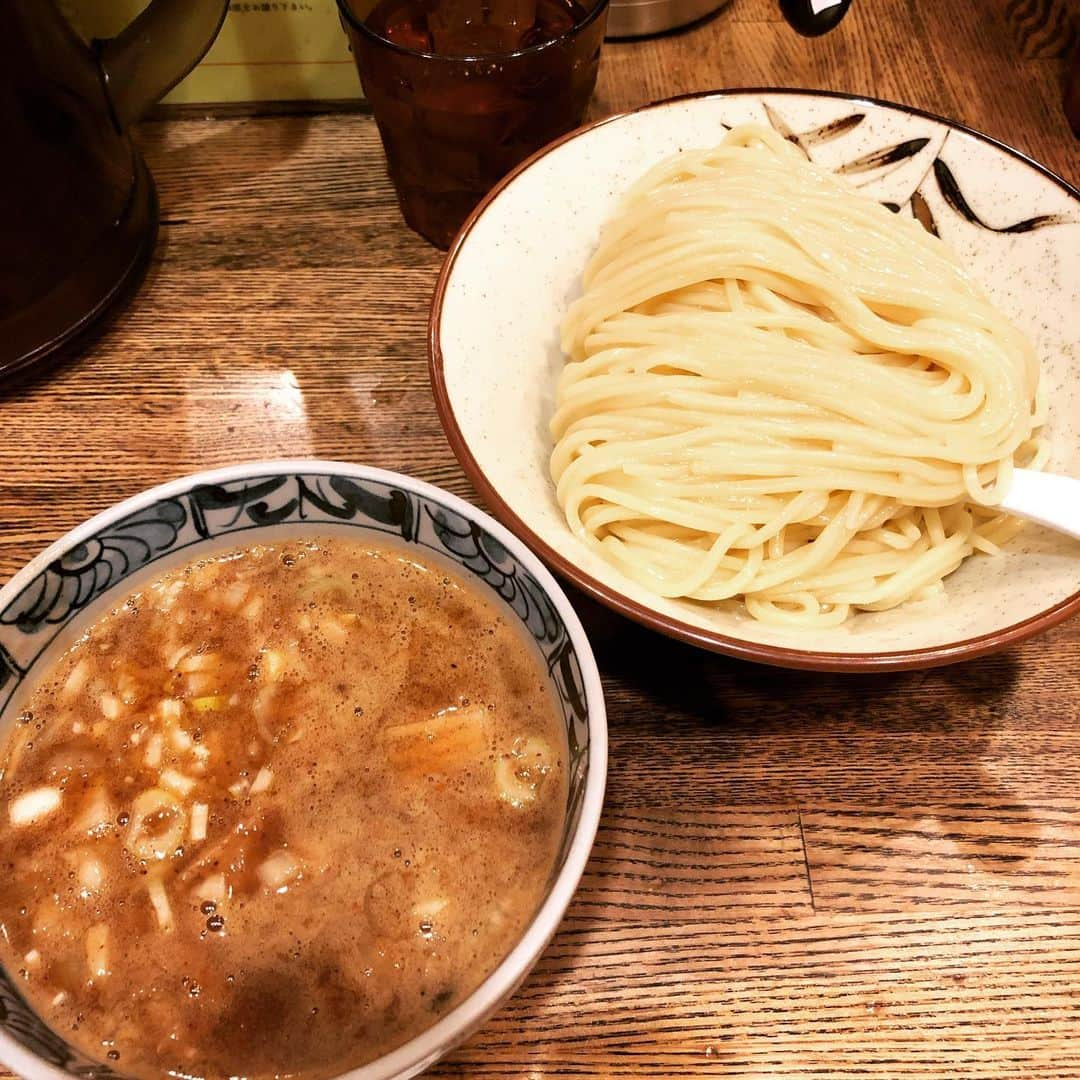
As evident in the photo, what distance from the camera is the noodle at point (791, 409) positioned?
1.15m

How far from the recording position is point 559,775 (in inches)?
34.9

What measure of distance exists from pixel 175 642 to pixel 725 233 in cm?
90

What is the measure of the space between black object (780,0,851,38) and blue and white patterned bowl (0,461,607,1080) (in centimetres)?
95

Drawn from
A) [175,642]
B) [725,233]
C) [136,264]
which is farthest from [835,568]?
[136,264]

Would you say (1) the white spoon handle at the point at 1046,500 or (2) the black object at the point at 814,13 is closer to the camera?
(1) the white spoon handle at the point at 1046,500

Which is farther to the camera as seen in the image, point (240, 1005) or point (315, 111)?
point (315, 111)

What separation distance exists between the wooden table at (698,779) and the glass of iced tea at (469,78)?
203 mm

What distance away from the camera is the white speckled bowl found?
39.9 inches

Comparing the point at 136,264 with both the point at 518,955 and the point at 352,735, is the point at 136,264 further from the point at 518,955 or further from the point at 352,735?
the point at 518,955

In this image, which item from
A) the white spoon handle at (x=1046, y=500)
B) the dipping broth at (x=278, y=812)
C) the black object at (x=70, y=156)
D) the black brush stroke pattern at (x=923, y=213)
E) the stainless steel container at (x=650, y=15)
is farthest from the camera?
the stainless steel container at (x=650, y=15)

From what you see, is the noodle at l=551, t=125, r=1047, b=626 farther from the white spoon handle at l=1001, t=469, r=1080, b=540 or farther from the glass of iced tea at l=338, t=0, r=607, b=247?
the glass of iced tea at l=338, t=0, r=607, b=247

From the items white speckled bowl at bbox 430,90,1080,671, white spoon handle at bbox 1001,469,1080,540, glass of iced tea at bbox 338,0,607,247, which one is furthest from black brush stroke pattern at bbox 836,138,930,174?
white spoon handle at bbox 1001,469,1080,540

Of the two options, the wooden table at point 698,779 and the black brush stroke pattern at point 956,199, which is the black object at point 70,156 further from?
the black brush stroke pattern at point 956,199

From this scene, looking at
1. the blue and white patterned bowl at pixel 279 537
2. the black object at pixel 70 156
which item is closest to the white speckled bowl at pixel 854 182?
the blue and white patterned bowl at pixel 279 537
